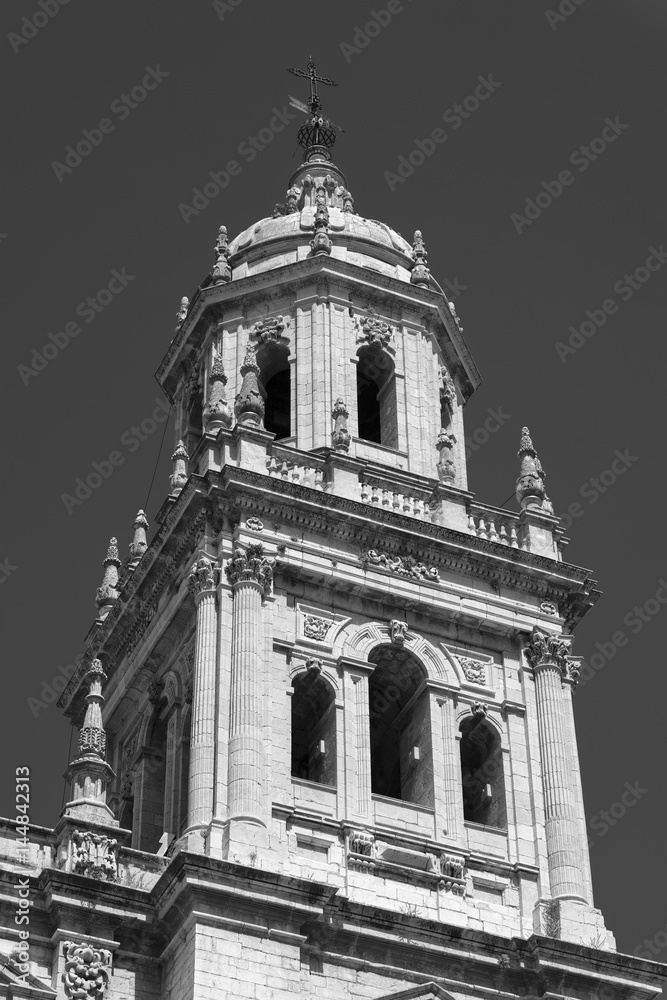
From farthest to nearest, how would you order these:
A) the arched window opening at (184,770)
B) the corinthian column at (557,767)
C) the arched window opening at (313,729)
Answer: the arched window opening at (184,770) < the arched window opening at (313,729) < the corinthian column at (557,767)

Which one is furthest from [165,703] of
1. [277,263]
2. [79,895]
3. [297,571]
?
[277,263]

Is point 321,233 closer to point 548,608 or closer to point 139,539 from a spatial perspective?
point 139,539

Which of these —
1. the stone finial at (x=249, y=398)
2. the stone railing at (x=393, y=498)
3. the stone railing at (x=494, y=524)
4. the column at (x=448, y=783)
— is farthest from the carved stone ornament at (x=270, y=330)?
the column at (x=448, y=783)

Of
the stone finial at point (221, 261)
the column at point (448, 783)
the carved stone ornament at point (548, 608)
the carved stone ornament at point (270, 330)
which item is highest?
the stone finial at point (221, 261)

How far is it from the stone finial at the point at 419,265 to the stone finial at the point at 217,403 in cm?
526

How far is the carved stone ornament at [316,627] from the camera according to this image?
146 ft

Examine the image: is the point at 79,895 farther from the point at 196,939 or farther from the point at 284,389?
the point at 284,389

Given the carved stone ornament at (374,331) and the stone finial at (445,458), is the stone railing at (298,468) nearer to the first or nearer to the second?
the stone finial at (445,458)

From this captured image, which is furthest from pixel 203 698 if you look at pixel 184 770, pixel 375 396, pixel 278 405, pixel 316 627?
pixel 375 396

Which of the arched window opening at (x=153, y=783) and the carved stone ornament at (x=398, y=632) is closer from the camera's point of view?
the carved stone ornament at (x=398, y=632)

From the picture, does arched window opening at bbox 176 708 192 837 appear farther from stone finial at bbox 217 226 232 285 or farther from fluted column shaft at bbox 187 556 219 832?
stone finial at bbox 217 226 232 285

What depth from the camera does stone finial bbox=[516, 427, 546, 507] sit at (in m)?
48.8

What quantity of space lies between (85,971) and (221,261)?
63.9 ft

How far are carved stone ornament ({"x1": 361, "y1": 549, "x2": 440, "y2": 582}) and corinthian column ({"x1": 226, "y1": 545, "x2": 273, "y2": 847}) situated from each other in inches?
93.0
